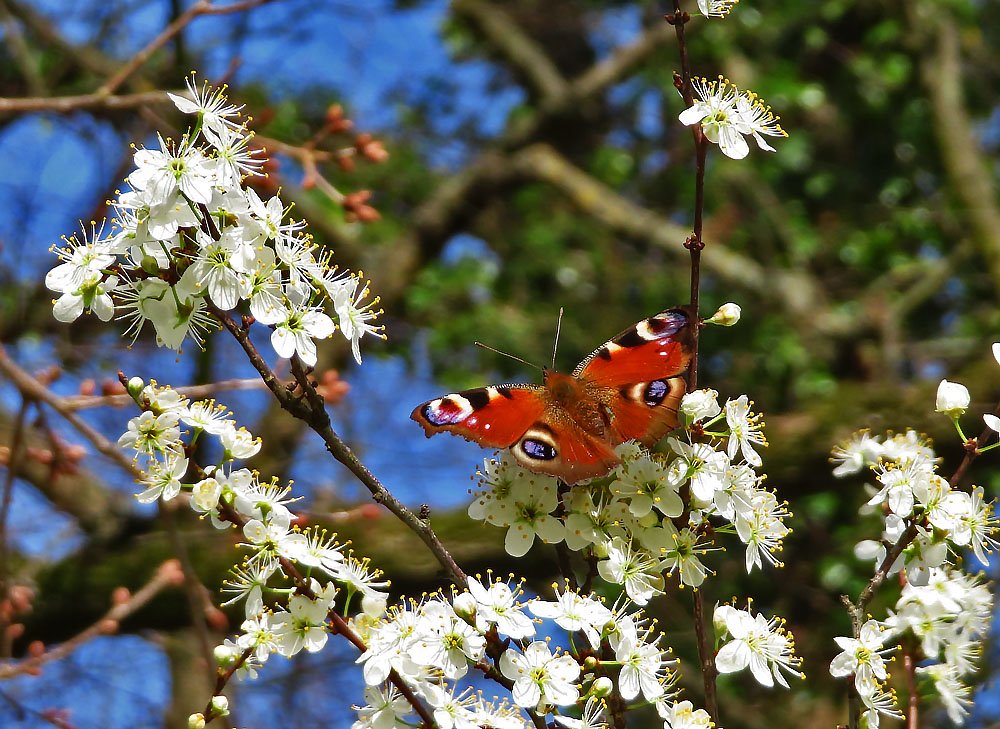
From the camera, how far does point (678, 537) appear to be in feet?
4.23

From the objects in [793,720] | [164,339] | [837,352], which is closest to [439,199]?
[837,352]

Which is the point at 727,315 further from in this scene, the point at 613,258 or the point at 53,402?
the point at 613,258

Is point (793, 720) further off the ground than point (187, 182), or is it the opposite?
point (793, 720)

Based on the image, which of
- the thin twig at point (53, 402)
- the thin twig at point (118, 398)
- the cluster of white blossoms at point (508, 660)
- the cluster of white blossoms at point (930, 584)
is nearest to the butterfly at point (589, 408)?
the cluster of white blossoms at point (508, 660)

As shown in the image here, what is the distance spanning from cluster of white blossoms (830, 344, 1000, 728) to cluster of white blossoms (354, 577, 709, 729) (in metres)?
0.27

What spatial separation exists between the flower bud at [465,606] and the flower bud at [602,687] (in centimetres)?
18

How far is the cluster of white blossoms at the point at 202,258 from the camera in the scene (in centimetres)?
119

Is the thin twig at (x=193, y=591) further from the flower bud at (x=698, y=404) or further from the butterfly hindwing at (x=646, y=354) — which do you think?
the flower bud at (x=698, y=404)

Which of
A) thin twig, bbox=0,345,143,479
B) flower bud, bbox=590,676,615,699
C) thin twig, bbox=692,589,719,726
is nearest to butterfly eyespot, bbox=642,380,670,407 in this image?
thin twig, bbox=692,589,719,726

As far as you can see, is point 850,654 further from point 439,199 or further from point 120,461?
point 439,199

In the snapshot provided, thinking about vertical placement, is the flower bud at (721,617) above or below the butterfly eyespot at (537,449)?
below

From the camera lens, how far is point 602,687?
119 centimetres

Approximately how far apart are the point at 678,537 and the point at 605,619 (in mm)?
154

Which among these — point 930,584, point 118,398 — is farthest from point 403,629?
point 118,398
